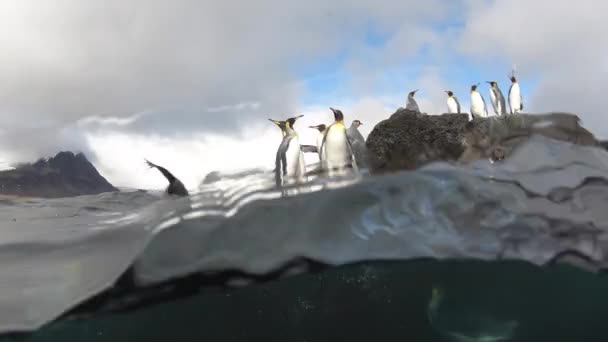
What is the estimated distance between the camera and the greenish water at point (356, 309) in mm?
6980

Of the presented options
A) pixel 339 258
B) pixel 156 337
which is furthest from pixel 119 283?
pixel 339 258

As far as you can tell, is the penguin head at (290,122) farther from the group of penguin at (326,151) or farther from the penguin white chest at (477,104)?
the penguin white chest at (477,104)

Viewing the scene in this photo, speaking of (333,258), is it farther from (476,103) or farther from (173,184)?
(476,103)

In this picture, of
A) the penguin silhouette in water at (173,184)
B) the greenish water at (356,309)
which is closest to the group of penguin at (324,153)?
the penguin silhouette in water at (173,184)

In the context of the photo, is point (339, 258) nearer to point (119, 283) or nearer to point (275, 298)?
point (275, 298)

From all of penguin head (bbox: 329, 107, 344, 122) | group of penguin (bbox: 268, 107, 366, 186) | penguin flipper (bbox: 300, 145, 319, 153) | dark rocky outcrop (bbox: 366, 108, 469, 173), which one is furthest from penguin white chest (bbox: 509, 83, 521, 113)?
penguin head (bbox: 329, 107, 344, 122)

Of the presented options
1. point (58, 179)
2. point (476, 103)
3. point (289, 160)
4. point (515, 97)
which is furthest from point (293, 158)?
point (58, 179)

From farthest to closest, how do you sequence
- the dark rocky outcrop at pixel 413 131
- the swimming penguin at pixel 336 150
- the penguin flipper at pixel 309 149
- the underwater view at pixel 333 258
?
the penguin flipper at pixel 309 149 < the dark rocky outcrop at pixel 413 131 < the swimming penguin at pixel 336 150 < the underwater view at pixel 333 258

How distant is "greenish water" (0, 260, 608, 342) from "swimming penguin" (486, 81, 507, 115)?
21.3 meters

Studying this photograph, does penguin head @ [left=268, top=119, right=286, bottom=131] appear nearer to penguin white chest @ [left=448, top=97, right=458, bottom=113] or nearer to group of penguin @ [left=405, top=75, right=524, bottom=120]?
group of penguin @ [left=405, top=75, right=524, bottom=120]

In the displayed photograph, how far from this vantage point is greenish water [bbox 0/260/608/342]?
698cm

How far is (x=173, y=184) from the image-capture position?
1180 cm

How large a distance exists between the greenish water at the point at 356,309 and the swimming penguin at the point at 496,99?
69.8 feet

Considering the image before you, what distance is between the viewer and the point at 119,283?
6.52 meters
